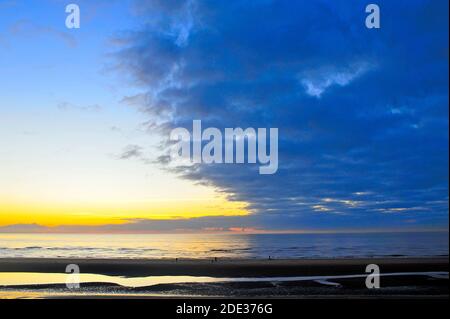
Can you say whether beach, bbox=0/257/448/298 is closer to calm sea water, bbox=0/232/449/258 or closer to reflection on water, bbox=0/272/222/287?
reflection on water, bbox=0/272/222/287

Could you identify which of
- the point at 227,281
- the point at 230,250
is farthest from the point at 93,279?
the point at 230,250

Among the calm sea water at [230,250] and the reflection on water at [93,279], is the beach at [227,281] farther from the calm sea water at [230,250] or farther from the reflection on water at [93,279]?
the calm sea water at [230,250]

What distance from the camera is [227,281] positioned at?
37562 mm

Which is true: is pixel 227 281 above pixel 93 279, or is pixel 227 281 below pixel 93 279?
above

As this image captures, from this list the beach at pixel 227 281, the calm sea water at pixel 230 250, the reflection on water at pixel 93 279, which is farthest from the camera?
the calm sea water at pixel 230 250

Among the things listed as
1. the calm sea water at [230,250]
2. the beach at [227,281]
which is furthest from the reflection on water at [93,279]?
the calm sea water at [230,250]

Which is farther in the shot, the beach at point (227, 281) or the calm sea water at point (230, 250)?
the calm sea water at point (230, 250)

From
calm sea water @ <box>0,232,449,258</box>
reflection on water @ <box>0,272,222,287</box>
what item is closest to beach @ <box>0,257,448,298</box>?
reflection on water @ <box>0,272,222,287</box>

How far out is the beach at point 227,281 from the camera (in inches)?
1176

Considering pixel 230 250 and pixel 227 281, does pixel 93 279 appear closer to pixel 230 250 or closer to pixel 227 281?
pixel 227 281

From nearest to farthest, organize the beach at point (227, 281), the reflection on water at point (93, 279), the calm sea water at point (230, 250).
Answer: the beach at point (227, 281)
the reflection on water at point (93, 279)
the calm sea water at point (230, 250)

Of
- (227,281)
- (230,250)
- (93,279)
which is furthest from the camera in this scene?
(230,250)
